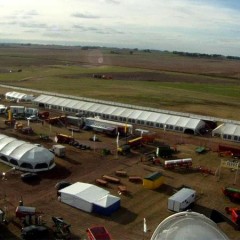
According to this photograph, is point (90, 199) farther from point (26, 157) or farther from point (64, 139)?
point (64, 139)

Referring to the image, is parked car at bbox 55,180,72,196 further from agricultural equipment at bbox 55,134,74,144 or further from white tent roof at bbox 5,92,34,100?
white tent roof at bbox 5,92,34,100

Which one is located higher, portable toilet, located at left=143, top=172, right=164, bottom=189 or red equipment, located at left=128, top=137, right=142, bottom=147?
red equipment, located at left=128, top=137, right=142, bottom=147

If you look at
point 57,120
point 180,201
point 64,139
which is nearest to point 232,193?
point 180,201

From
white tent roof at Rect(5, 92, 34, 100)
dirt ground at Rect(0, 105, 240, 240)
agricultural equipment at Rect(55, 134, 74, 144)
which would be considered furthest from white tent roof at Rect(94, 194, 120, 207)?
white tent roof at Rect(5, 92, 34, 100)

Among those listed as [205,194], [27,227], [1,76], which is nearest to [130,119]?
[205,194]

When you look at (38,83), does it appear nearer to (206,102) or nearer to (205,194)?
(206,102)

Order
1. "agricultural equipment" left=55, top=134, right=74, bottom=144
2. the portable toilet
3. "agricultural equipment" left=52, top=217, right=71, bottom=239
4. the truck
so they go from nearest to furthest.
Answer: "agricultural equipment" left=52, top=217, right=71, bottom=239 < the portable toilet < the truck < "agricultural equipment" left=55, top=134, right=74, bottom=144
